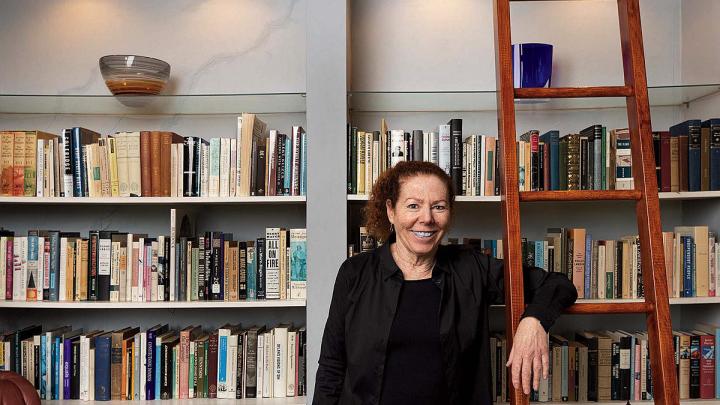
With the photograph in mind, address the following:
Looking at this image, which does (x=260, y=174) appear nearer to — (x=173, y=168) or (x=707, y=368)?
(x=173, y=168)

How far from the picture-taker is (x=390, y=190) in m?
1.99

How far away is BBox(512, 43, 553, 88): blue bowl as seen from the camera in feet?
8.90

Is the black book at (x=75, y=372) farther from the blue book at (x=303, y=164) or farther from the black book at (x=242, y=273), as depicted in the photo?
the blue book at (x=303, y=164)

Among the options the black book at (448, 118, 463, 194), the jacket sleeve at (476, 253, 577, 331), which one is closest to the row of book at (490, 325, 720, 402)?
the black book at (448, 118, 463, 194)

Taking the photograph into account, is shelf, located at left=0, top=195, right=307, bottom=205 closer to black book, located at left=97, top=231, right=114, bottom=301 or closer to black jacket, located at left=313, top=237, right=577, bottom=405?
black book, located at left=97, top=231, right=114, bottom=301

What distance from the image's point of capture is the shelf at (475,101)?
8.89 feet

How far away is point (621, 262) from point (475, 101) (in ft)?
2.77

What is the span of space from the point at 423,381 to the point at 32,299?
1.61 m

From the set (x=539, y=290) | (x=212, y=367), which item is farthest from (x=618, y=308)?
(x=212, y=367)

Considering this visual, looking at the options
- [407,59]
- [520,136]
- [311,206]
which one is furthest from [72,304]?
[520,136]

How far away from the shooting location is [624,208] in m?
2.93

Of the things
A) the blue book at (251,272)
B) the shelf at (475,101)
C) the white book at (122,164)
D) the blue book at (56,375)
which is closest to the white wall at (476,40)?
the shelf at (475,101)

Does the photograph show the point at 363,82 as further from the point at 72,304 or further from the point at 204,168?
the point at 72,304

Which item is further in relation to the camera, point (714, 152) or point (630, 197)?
point (714, 152)
